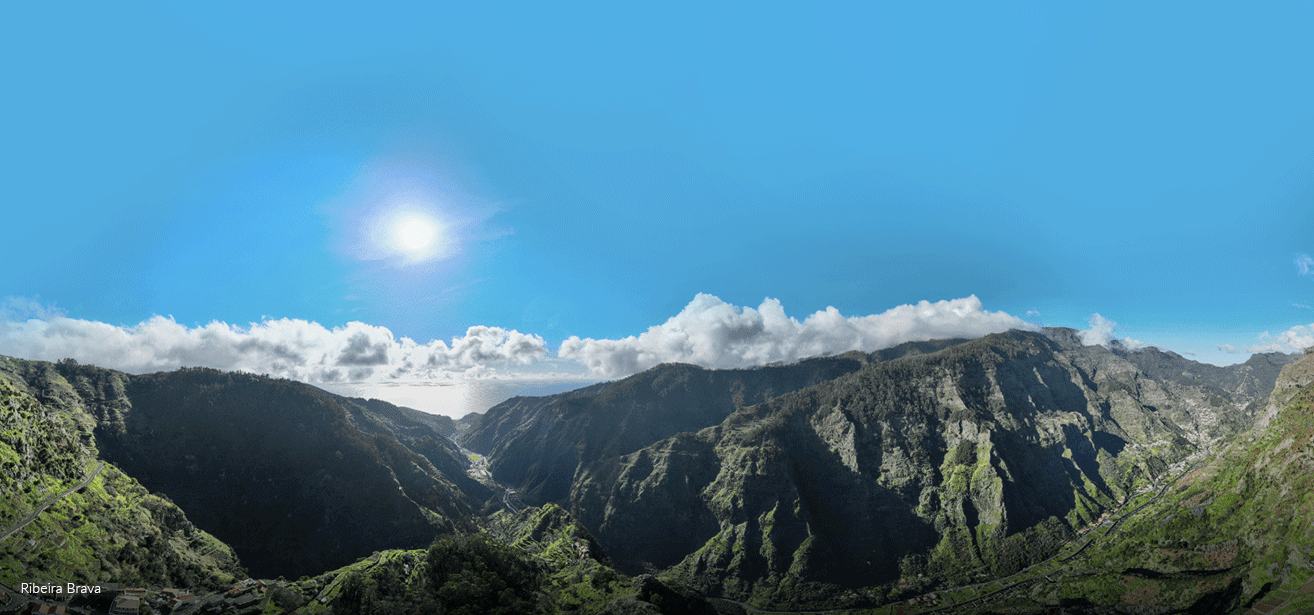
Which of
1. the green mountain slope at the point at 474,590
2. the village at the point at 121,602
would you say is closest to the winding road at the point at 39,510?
the village at the point at 121,602

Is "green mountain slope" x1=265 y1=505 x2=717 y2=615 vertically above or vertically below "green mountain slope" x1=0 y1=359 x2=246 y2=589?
Answer: below

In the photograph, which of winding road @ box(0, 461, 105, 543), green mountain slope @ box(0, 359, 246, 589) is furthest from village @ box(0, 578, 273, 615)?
winding road @ box(0, 461, 105, 543)

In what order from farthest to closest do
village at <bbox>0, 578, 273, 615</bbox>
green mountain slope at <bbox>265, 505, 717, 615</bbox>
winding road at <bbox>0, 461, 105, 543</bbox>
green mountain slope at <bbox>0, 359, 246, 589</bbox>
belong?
green mountain slope at <bbox>265, 505, 717, 615</bbox> → green mountain slope at <bbox>0, 359, 246, 589</bbox> → winding road at <bbox>0, 461, 105, 543</bbox> → village at <bbox>0, 578, 273, 615</bbox>

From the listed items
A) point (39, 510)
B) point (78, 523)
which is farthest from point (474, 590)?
point (39, 510)

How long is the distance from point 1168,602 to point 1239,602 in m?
22.3

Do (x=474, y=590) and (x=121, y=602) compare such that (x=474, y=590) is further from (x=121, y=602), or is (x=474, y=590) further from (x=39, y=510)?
(x=39, y=510)

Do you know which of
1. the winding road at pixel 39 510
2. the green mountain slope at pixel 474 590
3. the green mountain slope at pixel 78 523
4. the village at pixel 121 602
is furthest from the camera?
the green mountain slope at pixel 474 590

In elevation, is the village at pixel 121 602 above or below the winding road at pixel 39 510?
below

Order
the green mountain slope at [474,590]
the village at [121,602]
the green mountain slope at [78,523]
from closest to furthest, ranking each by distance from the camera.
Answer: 1. the village at [121,602]
2. the green mountain slope at [78,523]
3. the green mountain slope at [474,590]

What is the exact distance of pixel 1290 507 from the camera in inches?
6698

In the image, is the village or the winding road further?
the winding road

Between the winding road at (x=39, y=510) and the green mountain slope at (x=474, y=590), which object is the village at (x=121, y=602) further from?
the winding road at (x=39, y=510)

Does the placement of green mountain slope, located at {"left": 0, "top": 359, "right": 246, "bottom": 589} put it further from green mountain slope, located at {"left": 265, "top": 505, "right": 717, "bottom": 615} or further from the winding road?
green mountain slope, located at {"left": 265, "top": 505, "right": 717, "bottom": 615}

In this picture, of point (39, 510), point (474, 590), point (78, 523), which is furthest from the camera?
point (78, 523)
